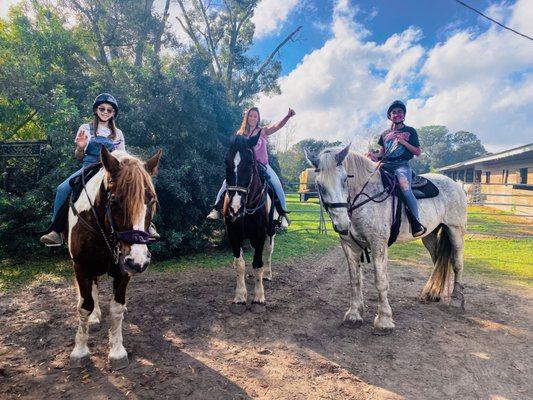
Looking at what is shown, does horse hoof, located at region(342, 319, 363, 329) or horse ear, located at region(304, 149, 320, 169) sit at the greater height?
horse ear, located at region(304, 149, 320, 169)

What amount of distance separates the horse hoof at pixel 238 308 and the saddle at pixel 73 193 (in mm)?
2600

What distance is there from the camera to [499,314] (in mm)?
4715

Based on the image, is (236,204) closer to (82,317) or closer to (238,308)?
(238,308)

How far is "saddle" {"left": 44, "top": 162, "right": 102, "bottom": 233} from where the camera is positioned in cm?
329

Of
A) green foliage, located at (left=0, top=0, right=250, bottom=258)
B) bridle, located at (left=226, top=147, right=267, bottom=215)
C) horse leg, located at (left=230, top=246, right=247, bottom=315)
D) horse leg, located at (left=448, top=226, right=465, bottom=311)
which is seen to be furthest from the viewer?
green foliage, located at (left=0, top=0, right=250, bottom=258)

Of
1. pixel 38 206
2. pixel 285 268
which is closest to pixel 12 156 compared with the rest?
pixel 38 206

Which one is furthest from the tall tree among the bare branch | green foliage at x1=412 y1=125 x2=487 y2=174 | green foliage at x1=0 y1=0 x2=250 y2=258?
green foliage at x1=412 y1=125 x2=487 y2=174

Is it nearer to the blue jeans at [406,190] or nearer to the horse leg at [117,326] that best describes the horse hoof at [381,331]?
the blue jeans at [406,190]

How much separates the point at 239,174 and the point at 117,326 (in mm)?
2315

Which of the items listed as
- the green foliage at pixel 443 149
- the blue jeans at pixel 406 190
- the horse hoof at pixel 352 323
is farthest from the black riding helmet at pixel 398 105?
the green foliage at pixel 443 149

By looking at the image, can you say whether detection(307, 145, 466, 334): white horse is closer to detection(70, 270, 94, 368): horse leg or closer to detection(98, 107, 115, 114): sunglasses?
detection(98, 107, 115, 114): sunglasses

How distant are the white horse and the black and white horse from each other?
3.19 ft

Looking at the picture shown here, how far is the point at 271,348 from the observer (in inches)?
142

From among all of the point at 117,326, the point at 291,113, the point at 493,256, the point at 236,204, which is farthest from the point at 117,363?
the point at 493,256
